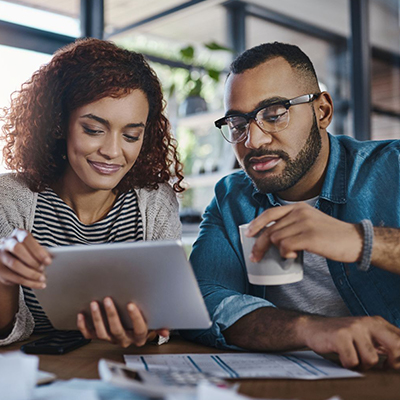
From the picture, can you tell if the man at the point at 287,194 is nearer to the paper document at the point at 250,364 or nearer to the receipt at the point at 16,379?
the paper document at the point at 250,364

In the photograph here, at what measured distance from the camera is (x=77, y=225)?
56.0 inches

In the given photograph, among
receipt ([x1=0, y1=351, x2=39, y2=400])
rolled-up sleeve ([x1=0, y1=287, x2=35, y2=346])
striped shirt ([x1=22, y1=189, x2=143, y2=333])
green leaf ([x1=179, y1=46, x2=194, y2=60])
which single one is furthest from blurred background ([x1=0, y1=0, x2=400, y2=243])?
receipt ([x1=0, y1=351, x2=39, y2=400])

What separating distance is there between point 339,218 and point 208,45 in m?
2.95

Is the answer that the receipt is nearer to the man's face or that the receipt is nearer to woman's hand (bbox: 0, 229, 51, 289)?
woman's hand (bbox: 0, 229, 51, 289)

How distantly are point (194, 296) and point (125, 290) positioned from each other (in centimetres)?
13

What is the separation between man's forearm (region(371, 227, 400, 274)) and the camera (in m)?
0.92

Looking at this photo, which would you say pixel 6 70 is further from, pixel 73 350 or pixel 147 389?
pixel 147 389

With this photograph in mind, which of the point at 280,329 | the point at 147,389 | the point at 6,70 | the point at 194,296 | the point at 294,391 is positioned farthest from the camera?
the point at 6,70

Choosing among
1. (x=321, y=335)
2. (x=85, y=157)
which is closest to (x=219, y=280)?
(x=321, y=335)

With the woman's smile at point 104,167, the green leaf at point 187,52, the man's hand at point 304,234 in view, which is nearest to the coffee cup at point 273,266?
the man's hand at point 304,234

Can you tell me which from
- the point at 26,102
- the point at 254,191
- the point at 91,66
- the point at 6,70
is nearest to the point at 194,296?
the point at 254,191

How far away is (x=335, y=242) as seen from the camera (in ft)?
2.91

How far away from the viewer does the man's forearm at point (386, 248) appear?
0.92 m

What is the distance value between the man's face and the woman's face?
0.87 ft
